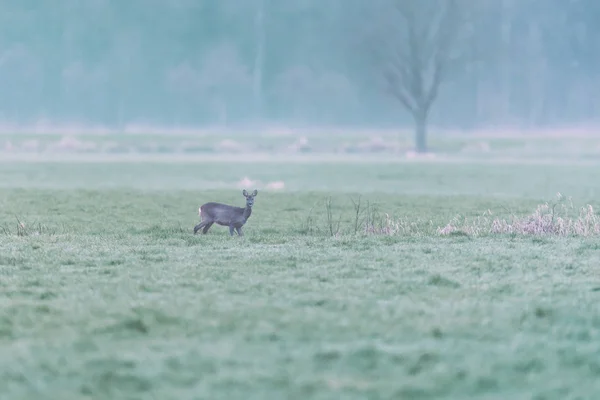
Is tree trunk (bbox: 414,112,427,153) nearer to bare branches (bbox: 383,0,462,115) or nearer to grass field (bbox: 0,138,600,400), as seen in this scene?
bare branches (bbox: 383,0,462,115)

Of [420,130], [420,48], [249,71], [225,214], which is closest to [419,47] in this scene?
[420,48]

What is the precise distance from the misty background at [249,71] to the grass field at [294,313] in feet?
215

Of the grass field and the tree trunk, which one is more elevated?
the tree trunk

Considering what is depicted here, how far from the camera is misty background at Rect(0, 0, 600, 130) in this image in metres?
86.4

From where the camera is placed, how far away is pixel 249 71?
90188 mm

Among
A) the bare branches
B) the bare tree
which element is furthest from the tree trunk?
the bare branches

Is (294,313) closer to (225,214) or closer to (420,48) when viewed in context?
(225,214)

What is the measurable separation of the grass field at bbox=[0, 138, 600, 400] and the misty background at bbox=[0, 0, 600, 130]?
65.6 metres

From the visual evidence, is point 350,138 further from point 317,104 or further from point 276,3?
point 276,3

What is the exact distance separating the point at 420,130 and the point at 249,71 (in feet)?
102

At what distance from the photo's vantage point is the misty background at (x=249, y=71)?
86.4 metres

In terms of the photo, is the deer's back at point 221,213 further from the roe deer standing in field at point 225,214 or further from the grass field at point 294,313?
the grass field at point 294,313

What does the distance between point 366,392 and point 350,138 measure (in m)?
74.6

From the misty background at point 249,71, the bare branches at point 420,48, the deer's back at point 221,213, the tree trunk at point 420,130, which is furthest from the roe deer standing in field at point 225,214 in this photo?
the misty background at point 249,71
